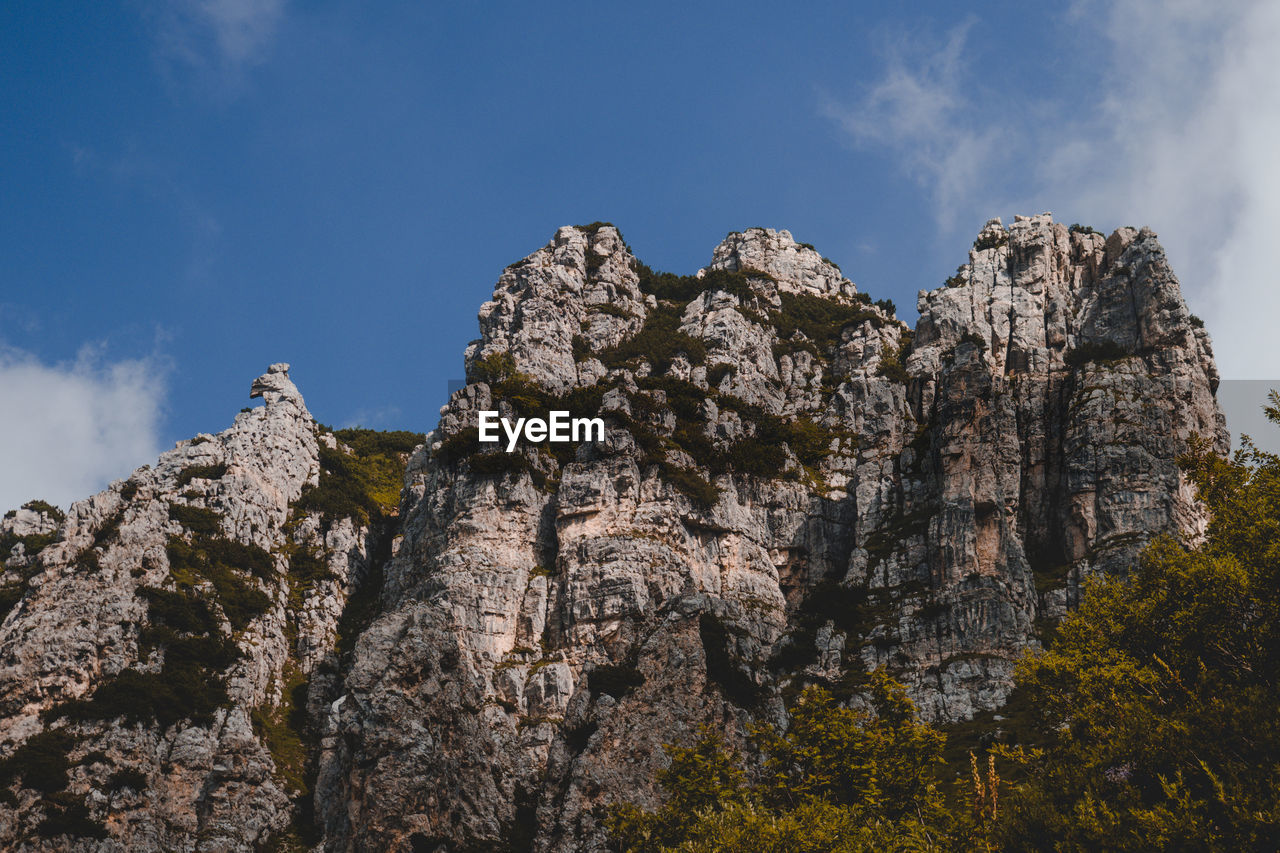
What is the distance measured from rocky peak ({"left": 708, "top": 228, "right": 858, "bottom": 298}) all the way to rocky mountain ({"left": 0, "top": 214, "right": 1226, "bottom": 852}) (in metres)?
30.9

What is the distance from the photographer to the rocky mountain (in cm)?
6688

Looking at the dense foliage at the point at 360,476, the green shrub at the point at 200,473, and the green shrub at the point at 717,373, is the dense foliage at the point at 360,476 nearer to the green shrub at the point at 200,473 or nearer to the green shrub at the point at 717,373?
the green shrub at the point at 200,473

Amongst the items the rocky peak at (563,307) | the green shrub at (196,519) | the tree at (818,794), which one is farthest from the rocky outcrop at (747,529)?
the green shrub at (196,519)

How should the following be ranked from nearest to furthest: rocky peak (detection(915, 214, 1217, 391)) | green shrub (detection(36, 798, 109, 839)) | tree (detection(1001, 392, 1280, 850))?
tree (detection(1001, 392, 1280, 850)) < green shrub (detection(36, 798, 109, 839)) < rocky peak (detection(915, 214, 1217, 391))

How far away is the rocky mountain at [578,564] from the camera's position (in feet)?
219

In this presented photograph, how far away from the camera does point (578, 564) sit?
3346 inches

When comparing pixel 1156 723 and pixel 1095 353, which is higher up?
pixel 1095 353

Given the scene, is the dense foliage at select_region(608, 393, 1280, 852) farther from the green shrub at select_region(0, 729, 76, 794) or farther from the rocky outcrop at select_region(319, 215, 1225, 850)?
the green shrub at select_region(0, 729, 76, 794)

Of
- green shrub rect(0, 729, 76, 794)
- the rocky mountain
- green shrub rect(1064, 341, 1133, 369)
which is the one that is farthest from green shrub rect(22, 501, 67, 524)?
green shrub rect(1064, 341, 1133, 369)

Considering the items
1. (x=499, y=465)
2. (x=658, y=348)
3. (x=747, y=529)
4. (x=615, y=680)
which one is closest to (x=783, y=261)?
(x=658, y=348)

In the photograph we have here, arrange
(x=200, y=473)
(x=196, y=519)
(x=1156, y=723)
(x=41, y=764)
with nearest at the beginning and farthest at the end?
(x=1156, y=723), (x=41, y=764), (x=196, y=519), (x=200, y=473)

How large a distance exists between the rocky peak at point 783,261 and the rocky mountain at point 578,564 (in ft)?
101

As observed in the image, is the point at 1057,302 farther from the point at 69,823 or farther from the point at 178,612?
the point at 69,823

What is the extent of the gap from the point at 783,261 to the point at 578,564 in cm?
8318
